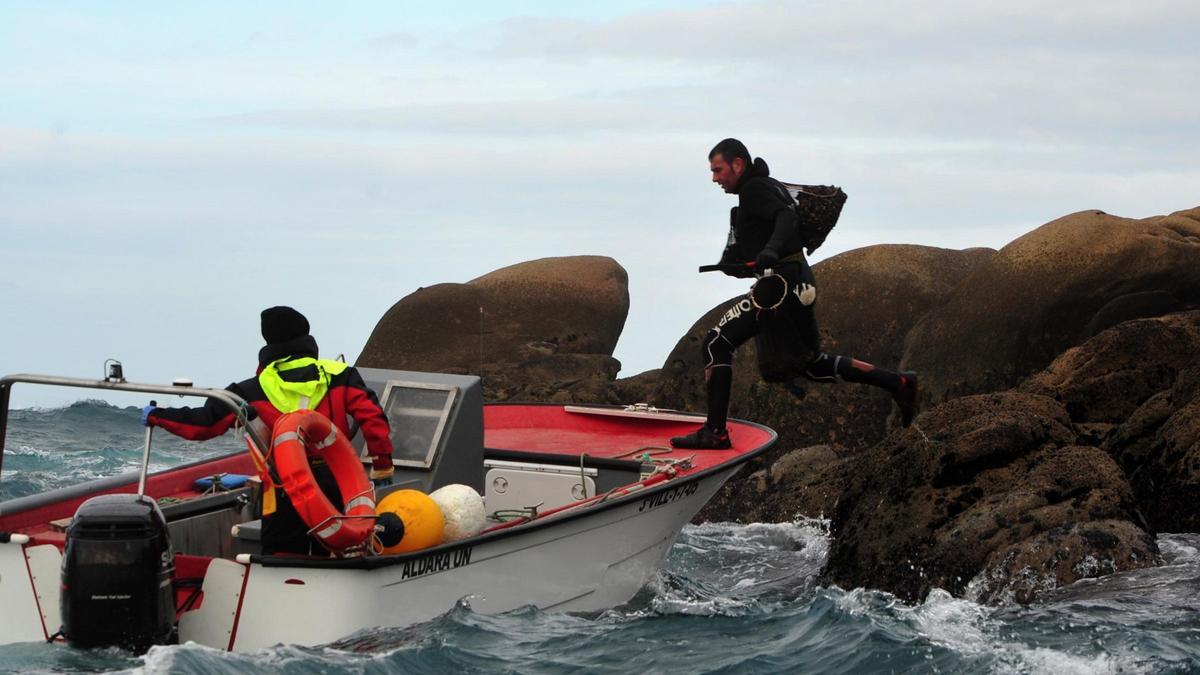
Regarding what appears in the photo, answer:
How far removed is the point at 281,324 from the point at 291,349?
0.16 meters

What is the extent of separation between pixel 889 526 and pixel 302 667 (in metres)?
4.46

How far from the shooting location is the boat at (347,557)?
7410mm

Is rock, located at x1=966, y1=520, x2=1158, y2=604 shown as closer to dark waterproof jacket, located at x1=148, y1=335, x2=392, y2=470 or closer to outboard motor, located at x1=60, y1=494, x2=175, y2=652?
dark waterproof jacket, located at x1=148, y1=335, x2=392, y2=470

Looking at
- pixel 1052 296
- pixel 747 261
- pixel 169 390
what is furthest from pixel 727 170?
pixel 1052 296

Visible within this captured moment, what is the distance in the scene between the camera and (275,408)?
815 cm

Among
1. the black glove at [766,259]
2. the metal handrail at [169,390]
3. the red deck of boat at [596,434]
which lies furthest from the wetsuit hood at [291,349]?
the black glove at [766,259]

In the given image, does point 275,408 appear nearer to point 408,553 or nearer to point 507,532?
point 408,553

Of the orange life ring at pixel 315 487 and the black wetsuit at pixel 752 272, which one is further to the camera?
the black wetsuit at pixel 752 272

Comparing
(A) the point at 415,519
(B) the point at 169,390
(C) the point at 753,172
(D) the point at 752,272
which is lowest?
(A) the point at 415,519

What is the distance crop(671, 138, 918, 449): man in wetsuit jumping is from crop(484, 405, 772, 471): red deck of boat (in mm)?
282

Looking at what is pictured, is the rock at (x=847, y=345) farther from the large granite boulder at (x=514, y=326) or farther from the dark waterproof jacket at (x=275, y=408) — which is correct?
the dark waterproof jacket at (x=275, y=408)

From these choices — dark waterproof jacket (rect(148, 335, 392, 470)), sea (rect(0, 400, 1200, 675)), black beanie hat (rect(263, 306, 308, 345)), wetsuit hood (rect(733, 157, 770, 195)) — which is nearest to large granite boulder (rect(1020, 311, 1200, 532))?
sea (rect(0, 400, 1200, 675))

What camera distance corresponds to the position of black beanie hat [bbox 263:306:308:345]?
26.5 ft

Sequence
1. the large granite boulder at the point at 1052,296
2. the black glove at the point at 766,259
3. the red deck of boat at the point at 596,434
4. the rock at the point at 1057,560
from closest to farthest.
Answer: the rock at the point at 1057,560, the black glove at the point at 766,259, the red deck of boat at the point at 596,434, the large granite boulder at the point at 1052,296
